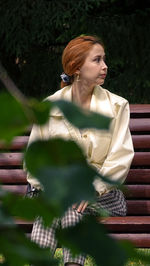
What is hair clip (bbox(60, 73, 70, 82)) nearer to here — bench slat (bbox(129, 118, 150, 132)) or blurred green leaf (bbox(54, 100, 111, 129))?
bench slat (bbox(129, 118, 150, 132))

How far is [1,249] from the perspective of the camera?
0.62 meters

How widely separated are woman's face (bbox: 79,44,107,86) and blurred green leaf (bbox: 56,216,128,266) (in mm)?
4540

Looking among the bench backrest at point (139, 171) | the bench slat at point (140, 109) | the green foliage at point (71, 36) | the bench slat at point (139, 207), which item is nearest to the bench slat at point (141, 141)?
the bench backrest at point (139, 171)

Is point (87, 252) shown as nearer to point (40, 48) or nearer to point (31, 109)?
point (31, 109)

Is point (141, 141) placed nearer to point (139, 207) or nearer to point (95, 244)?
point (139, 207)

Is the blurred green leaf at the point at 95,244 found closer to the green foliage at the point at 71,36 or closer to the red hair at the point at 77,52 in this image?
the red hair at the point at 77,52

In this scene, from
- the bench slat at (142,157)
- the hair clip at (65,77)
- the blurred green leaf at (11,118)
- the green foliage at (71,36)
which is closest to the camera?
the blurred green leaf at (11,118)

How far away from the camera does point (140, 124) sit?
18.0 ft

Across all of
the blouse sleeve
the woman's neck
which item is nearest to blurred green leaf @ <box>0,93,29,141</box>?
the blouse sleeve

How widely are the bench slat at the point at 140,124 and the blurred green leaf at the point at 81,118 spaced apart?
490 cm

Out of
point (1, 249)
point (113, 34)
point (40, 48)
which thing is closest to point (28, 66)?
point (40, 48)

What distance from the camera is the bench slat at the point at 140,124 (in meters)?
5.48

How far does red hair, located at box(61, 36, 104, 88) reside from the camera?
16.9ft

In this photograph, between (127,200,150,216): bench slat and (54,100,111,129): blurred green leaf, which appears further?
(127,200,150,216): bench slat
